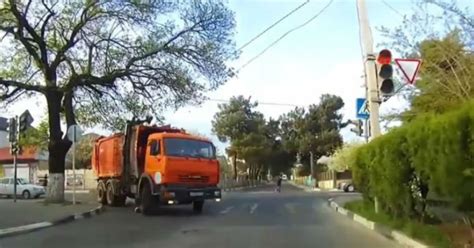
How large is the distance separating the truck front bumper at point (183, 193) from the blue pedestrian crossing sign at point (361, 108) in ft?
18.2

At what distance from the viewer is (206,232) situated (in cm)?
1647

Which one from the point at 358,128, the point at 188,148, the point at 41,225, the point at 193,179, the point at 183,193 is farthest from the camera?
the point at 358,128

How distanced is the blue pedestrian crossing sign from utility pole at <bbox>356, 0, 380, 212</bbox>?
107 inches

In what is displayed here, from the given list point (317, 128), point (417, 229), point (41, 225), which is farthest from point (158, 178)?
point (317, 128)

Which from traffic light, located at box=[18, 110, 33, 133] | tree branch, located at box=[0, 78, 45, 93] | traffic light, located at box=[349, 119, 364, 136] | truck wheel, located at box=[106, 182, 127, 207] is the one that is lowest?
truck wheel, located at box=[106, 182, 127, 207]

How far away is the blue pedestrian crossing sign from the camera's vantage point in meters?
22.3

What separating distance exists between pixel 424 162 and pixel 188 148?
1197 cm

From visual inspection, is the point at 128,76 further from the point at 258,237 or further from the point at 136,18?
the point at 258,237

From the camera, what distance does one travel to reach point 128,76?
28.3 m

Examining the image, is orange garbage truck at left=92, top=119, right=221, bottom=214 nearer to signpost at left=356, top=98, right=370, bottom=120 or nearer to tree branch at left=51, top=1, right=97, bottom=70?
tree branch at left=51, top=1, right=97, bottom=70

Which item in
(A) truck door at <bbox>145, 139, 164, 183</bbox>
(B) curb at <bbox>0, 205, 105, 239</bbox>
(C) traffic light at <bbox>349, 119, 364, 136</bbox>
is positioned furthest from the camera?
(C) traffic light at <bbox>349, 119, 364, 136</bbox>

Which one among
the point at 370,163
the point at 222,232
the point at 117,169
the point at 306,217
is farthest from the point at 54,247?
the point at 117,169

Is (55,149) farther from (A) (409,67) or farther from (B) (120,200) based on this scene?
(A) (409,67)

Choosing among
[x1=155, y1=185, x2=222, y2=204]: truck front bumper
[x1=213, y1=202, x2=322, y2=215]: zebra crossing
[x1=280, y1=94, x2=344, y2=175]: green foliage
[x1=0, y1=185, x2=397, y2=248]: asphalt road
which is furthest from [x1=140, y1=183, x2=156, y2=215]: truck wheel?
[x1=280, y1=94, x2=344, y2=175]: green foliage
